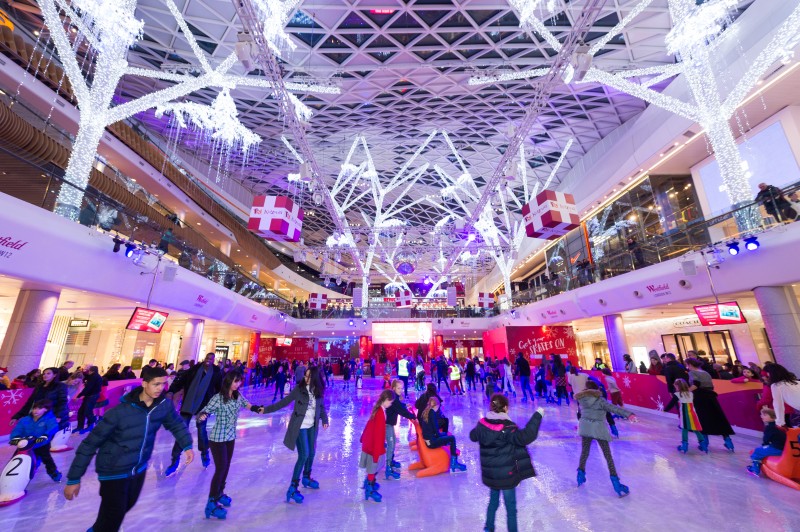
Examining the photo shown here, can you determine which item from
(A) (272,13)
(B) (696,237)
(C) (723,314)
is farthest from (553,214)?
(A) (272,13)

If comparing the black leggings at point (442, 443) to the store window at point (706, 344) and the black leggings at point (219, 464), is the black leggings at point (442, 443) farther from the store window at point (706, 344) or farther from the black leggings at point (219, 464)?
the store window at point (706, 344)

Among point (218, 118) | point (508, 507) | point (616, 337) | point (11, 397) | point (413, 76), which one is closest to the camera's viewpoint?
point (508, 507)

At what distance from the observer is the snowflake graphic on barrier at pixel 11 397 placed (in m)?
7.12

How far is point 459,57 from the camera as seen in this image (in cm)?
1502

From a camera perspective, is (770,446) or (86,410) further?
(86,410)

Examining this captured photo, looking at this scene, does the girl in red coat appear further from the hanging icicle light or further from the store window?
the store window

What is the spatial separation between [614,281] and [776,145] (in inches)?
258

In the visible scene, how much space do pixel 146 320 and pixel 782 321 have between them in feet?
57.1

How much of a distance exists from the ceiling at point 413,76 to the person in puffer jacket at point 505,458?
522 inches

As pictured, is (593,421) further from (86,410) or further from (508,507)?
(86,410)

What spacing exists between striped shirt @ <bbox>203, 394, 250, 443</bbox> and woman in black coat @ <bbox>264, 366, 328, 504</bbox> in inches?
14.5

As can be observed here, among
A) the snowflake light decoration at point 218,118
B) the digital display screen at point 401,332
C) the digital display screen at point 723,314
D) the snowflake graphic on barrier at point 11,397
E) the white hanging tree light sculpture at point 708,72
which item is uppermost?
the snowflake light decoration at point 218,118

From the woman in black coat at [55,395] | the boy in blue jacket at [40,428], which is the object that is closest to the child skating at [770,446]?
the boy in blue jacket at [40,428]

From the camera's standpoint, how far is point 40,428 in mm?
4410
